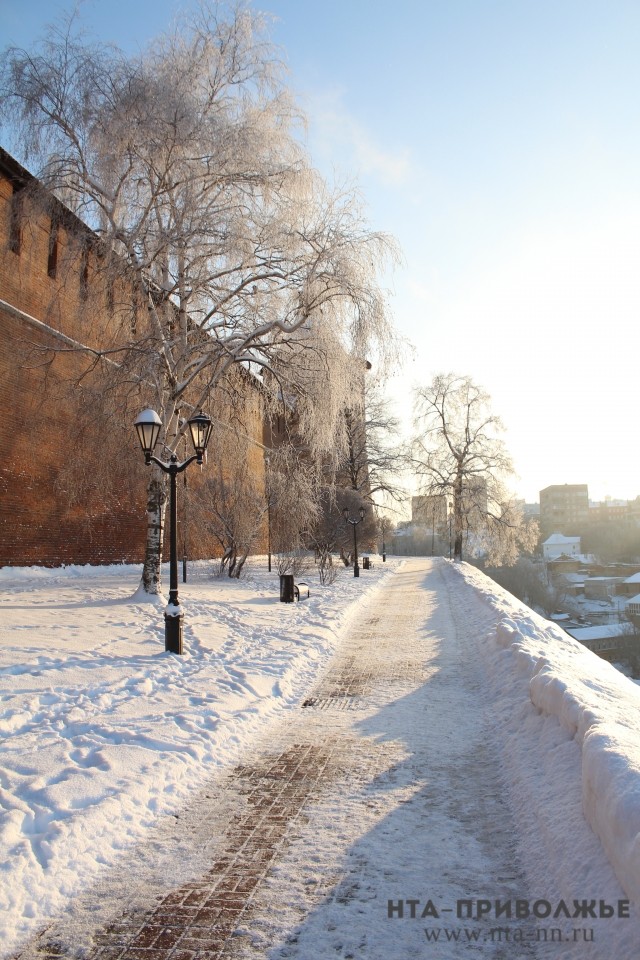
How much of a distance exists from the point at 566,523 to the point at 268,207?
131968 millimetres

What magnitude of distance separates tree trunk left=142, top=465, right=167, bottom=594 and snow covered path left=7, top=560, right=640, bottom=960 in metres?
7.22

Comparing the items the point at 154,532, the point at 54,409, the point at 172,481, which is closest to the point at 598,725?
the point at 172,481

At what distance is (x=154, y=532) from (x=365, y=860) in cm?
964

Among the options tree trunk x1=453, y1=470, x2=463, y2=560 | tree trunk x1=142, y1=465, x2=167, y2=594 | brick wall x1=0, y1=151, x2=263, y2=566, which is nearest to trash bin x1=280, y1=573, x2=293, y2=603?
tree trunk x1=142, y1=465, x2=167, y2=594

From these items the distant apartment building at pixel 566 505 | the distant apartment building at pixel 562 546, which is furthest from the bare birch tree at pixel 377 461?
the distant apartment building at pixel 566 505

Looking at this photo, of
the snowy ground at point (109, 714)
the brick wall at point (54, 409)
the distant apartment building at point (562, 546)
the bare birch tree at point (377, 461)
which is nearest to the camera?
the snowy ground at point (109, 714)

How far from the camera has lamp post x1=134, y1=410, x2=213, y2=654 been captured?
26.0 ft

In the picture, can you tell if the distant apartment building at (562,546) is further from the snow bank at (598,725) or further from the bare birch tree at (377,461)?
the snow bank at (598,725)

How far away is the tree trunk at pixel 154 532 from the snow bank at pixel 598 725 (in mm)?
6808

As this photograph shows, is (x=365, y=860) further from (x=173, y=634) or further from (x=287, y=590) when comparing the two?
(x=287, y=590)

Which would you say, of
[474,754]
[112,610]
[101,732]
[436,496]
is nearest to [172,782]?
[101,732]

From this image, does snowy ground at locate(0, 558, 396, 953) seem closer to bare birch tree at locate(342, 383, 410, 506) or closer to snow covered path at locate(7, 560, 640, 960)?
snow covered path at locate(7, 560, 640, 960)

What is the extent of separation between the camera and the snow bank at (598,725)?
256 centimetres

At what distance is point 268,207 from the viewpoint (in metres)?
12.4
